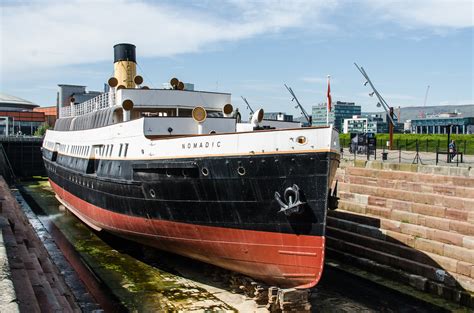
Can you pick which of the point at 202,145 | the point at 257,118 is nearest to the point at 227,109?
the point at 257,118

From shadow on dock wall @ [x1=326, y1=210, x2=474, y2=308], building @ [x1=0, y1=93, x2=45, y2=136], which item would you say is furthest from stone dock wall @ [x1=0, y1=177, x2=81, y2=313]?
building @ [x1=0, y1=93, x2=45, y2=136]

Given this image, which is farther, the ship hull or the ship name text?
the ship name text

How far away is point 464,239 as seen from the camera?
1562 centimetres

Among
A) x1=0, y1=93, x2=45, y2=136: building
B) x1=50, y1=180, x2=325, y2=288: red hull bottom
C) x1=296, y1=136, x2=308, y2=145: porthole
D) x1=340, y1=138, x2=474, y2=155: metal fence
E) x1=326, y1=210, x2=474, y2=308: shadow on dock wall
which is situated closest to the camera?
x1=296, y1=136, x2=308, y2=145: porthole

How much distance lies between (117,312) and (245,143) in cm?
668

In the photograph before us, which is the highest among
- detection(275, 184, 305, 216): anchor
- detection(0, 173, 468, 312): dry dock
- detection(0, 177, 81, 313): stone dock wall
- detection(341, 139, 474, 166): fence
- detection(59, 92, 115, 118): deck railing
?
detection(59, 92, 115, 118): deck railing

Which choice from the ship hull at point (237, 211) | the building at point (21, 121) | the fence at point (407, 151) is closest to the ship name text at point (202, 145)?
the ship hull at point (237, 211)

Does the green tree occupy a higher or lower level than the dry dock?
higher

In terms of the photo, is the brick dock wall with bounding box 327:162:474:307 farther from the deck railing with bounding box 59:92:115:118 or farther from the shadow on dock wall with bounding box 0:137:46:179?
the shadow on dock wall with bounding box 0:137:46:179

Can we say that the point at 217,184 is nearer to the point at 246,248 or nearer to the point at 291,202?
the point at 246,248

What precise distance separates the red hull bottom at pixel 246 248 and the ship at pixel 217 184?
3 cm

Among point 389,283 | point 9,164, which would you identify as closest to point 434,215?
point 389,283

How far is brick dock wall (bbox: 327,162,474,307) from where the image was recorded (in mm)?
15547

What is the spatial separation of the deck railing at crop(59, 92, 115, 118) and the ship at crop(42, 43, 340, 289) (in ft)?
1.91
